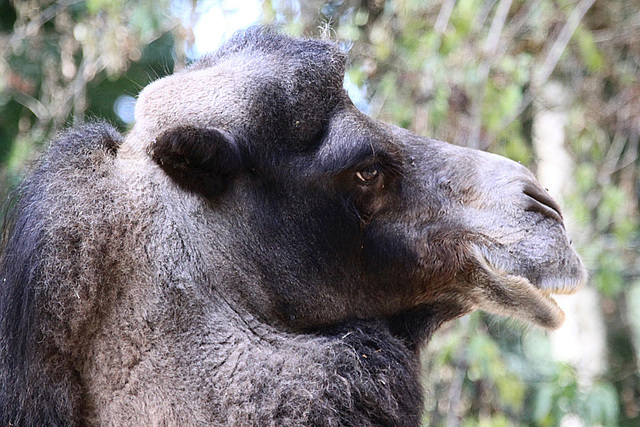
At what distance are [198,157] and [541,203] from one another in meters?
1.10

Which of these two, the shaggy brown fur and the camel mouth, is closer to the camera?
the shaggy brown fur

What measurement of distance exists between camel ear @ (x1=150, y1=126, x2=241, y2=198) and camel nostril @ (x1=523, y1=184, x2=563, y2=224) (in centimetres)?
93

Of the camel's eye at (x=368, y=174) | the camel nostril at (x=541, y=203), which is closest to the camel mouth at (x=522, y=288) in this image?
the camel nostril at (x=541, y=203)

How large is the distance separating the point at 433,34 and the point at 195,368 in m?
3.30

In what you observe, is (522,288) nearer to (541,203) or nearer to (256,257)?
(541,203)

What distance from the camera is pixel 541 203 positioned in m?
2.58

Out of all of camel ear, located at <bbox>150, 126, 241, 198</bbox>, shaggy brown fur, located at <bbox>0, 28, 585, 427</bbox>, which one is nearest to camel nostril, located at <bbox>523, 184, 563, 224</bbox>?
shaggy brown fur, located at <bbox>0, 28, 585, 427</bbox>

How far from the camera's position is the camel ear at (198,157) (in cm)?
237

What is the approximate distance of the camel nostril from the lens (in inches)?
99.9

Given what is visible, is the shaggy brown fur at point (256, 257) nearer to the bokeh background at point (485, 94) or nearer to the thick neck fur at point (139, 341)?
the thick neck fur at point (139, 341)

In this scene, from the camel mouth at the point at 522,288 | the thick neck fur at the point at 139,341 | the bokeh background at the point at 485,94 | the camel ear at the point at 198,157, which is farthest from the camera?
the bokeh background at the point at 485,94

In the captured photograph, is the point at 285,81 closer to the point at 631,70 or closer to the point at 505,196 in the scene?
the point at 505,196

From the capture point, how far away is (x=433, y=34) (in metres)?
4.97

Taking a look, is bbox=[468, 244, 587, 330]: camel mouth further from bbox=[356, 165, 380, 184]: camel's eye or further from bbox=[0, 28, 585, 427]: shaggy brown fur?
bbox=[356, 165, 380, 184]: camel's eye
